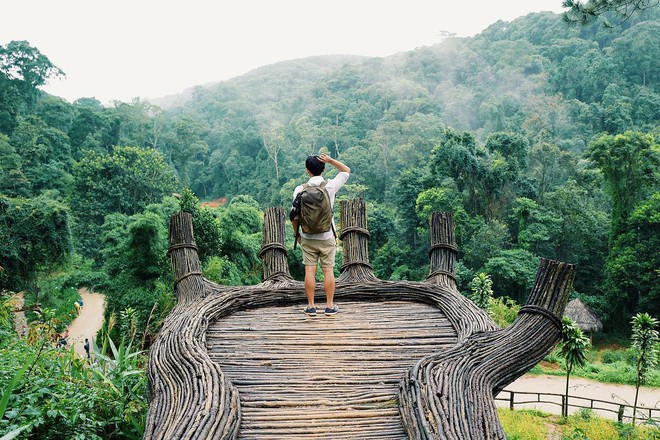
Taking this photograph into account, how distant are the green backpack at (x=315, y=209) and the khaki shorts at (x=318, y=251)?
0.44 feet

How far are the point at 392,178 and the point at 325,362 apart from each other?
2667 cm

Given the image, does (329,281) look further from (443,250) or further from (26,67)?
(26,67)

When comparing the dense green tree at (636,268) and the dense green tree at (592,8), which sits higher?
the dense green tree at (592,8)

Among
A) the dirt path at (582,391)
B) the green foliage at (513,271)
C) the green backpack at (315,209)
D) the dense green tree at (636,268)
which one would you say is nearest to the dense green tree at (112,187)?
the green foliage at (513,271)

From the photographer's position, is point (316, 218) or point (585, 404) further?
point (585, 404)

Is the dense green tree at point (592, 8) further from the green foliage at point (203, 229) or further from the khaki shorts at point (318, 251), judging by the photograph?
the green foliage at point (203, 229)

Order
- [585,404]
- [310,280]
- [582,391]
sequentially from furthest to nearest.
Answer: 1. [582,391]
2. [585,404]
3. [310,280]

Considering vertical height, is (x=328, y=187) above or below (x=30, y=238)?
above

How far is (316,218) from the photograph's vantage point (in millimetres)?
3494

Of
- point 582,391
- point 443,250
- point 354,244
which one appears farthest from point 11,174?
point 582,391

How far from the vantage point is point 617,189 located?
17.4 metres

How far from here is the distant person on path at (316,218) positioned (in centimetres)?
345

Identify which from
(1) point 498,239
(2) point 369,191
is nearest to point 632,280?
(1) point 498,239

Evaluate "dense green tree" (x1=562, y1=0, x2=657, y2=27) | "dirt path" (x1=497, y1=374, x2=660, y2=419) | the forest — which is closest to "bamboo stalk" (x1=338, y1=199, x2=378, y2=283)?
the forest
